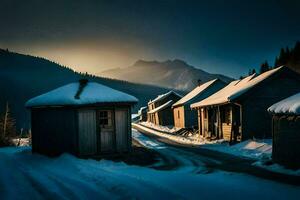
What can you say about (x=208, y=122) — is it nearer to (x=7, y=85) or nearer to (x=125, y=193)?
(x=125, y=193)

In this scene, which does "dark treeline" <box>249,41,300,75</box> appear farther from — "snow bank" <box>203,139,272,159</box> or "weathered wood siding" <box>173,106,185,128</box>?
"snow bank" <box>203,139,272,159</box>

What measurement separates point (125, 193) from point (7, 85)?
516 feet

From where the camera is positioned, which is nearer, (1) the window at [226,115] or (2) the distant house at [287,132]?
(2) the distant house at [287,132]

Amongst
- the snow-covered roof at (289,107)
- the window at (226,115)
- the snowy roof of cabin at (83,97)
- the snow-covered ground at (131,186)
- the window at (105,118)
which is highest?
the snowy roof of cabin at (83,97)

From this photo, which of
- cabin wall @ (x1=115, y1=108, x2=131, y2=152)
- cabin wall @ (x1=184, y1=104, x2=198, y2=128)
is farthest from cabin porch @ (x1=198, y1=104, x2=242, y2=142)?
cabin wall @ (x1=184, y1=104, x2=198, y2=128)

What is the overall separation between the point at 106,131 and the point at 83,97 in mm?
2135

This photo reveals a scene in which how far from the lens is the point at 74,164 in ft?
50.1

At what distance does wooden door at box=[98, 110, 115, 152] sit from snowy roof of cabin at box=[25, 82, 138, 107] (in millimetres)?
801

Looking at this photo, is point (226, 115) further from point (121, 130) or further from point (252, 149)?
point (121, 130)

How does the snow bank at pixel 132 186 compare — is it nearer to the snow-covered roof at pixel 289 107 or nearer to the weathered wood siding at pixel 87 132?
the snow-covered roof at pixel 289 107

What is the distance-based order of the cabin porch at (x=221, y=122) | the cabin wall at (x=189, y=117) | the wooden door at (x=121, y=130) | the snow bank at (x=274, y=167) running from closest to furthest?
1. the snow bank at (x=274, y=167)
2. the wooden door at (x=121, y=130)
3. the cabin porch at (x=221, y=122)
4. the cabin wall at (x=189, y=117)

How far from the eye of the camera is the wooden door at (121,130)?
1880 cm

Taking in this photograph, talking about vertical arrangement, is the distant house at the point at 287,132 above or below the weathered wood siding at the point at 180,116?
above

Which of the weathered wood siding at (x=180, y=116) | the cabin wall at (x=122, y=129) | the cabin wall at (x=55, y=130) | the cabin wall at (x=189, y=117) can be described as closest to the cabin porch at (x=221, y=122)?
the cabin wall at (x=122, y=129)
